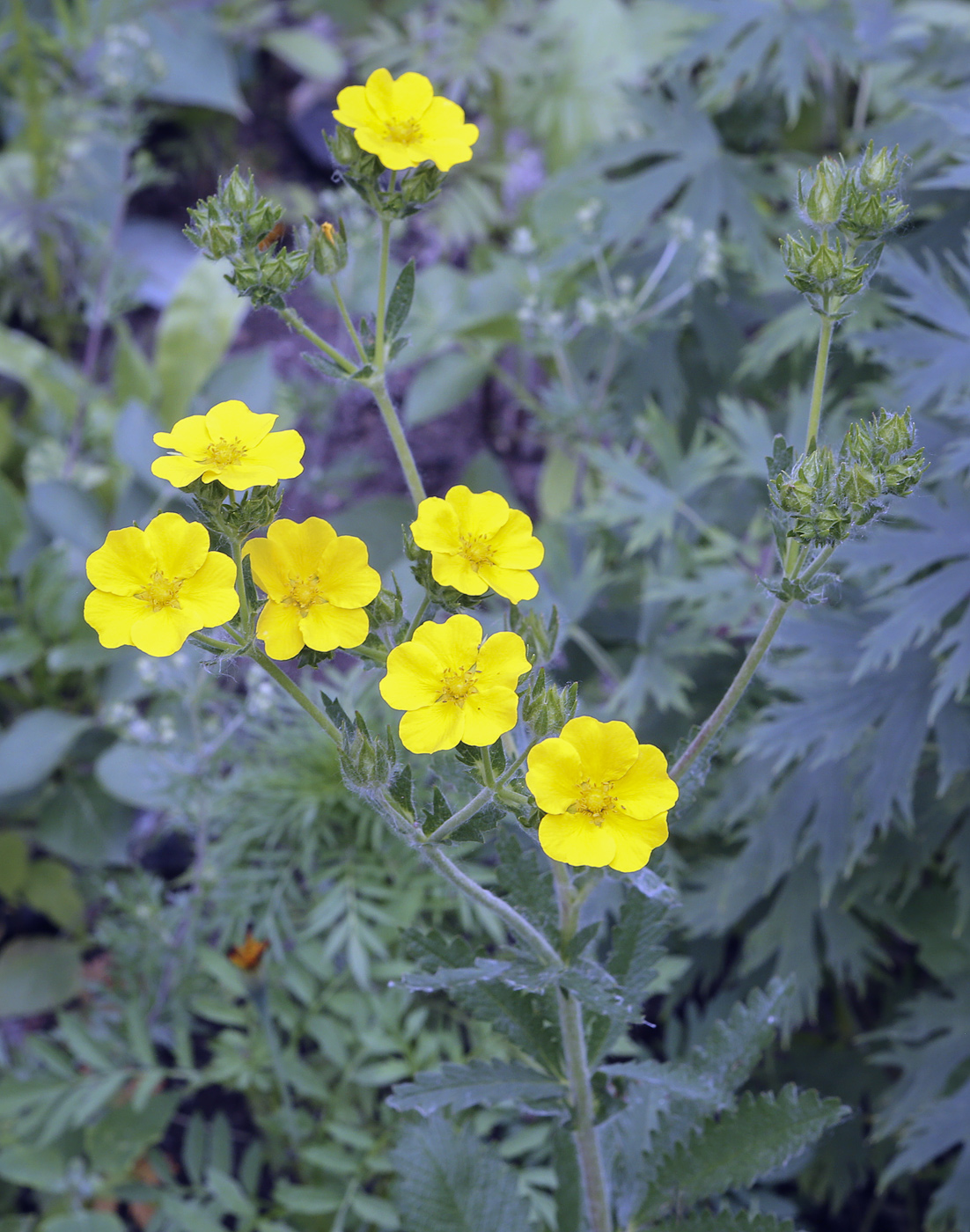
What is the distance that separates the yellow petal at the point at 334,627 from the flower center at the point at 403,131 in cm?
39

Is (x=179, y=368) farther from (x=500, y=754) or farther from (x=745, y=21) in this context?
(x=500, y=754)

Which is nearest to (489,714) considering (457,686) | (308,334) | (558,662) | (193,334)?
(457,686)

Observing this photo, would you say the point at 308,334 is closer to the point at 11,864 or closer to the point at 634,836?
the point at 634,836

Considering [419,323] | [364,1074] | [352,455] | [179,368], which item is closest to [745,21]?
[419,323]

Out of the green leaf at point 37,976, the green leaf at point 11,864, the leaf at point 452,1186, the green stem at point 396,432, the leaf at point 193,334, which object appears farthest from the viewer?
the leaf at point 193,334

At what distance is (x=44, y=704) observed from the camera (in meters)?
2.40

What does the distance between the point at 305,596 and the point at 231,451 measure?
118 millimetres

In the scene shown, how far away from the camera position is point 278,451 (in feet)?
2.52

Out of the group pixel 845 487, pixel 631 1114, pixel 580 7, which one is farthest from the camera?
pixel 580 7

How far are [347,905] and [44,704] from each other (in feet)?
3.95

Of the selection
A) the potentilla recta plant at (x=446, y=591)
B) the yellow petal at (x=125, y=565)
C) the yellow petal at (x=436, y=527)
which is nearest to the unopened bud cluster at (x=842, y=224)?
the potentilla recta plant at (x=446, y=591)

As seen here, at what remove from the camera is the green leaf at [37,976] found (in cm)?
197

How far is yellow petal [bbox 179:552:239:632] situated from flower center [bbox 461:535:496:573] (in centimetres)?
17

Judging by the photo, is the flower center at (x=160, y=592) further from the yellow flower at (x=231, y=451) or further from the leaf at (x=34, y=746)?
the leaf at (x=34, y=746)
